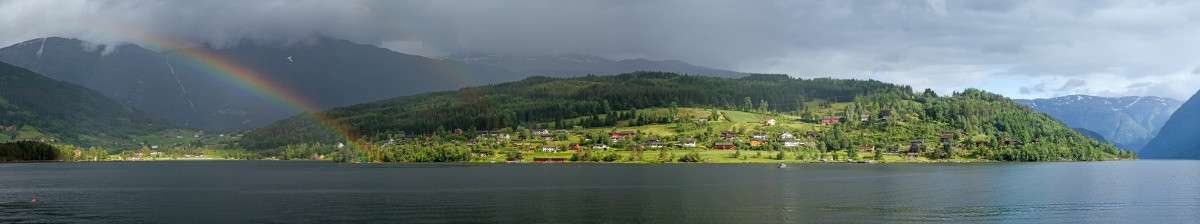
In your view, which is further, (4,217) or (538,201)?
(538,201)

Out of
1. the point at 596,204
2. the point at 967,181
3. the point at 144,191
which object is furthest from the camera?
the point at 967,181

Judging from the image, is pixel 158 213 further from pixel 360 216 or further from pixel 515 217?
pixel 515 217

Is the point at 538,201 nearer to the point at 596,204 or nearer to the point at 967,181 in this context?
the point at 596,204

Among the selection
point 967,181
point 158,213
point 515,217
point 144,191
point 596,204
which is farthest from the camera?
point 967,181

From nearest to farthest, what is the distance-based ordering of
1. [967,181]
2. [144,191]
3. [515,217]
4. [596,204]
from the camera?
[515,217], [596,204], [144,191], [967,181]

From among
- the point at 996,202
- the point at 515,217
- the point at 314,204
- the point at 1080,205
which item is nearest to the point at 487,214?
the point at 515,217

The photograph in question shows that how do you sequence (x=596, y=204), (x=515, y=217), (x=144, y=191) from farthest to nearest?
(x=144, y=191) → (x=596, y=204) → (x=515, y=217)

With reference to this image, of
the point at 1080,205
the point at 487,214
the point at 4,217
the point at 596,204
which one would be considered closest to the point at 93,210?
the point at 4,217

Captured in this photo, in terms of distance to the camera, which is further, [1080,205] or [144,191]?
[144,191]
